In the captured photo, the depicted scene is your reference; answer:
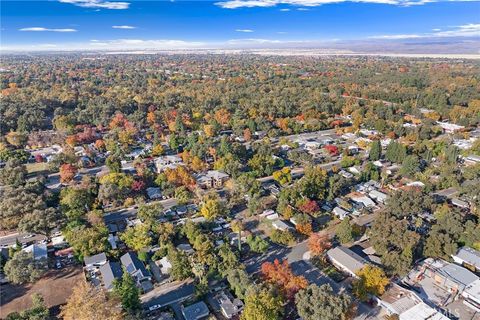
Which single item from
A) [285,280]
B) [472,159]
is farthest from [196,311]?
[472,159]

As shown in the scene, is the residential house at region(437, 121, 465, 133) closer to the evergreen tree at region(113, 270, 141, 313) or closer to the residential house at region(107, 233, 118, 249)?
the residential house at region(107, 233, 118, 249)

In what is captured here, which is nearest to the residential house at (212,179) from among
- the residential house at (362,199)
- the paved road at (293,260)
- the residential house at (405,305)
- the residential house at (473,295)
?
the paved road at (293,260)

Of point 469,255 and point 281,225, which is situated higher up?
point 281,225

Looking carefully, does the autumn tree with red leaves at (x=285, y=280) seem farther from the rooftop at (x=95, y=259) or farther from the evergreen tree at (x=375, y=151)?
the evergreen tree at (x=375, y=151)

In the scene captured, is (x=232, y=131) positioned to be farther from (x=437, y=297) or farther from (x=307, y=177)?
(x=437, y=297)

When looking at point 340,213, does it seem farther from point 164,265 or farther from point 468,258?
point 164,265

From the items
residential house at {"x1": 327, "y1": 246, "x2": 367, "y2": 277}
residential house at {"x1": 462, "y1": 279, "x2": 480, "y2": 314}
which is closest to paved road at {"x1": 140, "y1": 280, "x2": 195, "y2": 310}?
residential house at {"x1": 327, "y1": 246, "x2": 367, "y2": 277}
